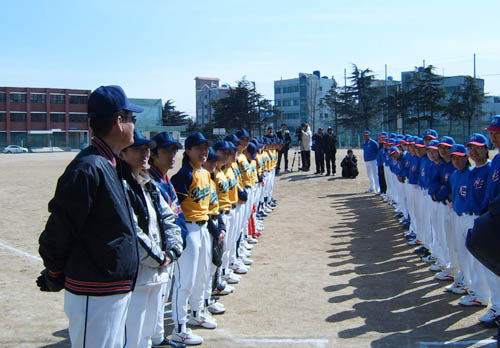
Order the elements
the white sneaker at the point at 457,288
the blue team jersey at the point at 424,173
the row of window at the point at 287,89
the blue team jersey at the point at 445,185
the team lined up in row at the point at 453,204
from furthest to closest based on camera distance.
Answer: the row of window at the point at 287,89 < the blue team jersey at the point at 424,173 < the blue team jersey at the point at 445,185 < the white sneaker at the point at 457,288 < the team lined up in row at the point at 453,204

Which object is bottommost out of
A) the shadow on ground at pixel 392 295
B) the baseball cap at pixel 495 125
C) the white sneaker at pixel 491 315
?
the shadow on ground at pixel 392 295

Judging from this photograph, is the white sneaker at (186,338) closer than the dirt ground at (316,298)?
Yes

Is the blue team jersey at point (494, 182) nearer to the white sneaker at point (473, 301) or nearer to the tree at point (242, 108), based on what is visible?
the white sneaker at point (473, 301)

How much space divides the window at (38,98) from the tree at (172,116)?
22.7 m

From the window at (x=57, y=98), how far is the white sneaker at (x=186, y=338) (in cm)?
8560

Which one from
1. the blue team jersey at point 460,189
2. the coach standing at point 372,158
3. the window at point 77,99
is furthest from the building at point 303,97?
the blue team jersey at point 460,189

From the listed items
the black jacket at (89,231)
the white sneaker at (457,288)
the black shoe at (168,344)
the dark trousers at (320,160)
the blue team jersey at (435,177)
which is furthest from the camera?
the dark trousers at (320,160)

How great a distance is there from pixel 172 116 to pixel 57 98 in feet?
72.3

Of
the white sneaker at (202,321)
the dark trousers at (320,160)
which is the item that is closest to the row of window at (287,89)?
the dark trousers at (320,160)

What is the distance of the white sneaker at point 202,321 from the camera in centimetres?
545

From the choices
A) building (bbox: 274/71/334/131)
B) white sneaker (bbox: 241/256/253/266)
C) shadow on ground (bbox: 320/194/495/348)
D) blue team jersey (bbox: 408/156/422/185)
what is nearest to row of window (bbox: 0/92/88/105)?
building (bbox: 274/71/334/131)

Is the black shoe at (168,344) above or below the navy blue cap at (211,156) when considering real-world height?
below

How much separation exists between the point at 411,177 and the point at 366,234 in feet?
6.76

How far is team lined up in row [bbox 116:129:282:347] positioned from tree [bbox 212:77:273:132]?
59.1 meters
